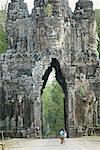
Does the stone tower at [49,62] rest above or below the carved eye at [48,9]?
below

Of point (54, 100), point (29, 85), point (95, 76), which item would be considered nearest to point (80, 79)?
point (95, 76)

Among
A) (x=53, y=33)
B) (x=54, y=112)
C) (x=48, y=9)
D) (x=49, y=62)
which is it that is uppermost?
(x=48, y=9)

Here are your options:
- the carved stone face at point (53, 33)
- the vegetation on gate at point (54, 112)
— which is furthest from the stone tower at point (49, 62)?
the vegetation on gate at point (54, 112)

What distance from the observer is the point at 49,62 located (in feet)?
125

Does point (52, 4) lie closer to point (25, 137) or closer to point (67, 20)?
point (67, 20)

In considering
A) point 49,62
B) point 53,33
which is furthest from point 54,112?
point 53,33

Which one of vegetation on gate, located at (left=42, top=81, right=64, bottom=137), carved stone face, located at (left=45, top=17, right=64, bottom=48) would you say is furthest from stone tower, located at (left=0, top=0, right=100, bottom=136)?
vegetation on gate, located at (left=42, top=81, right=64, bottom=137)

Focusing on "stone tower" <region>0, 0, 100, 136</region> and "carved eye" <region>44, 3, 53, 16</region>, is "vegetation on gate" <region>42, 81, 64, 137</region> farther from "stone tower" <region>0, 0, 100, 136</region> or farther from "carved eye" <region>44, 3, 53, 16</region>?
"carved eye" <region>44, 3, 53, 16</region>

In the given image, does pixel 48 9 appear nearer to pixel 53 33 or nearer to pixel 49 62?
pixel 53 33

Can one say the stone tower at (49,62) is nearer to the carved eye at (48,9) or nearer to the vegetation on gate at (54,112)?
the carved eye at (48,9)

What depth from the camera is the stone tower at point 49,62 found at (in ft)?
120

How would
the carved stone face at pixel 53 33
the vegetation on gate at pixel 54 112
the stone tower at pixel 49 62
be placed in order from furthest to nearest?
the vegetation on gate at pixel 54 112 → the carved stone face at pixel 53 33 → the stone tower at pixel 49 62

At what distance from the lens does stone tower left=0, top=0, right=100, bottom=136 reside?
36.7 m

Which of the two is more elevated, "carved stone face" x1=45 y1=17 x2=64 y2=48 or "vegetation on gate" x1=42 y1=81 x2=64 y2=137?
"carved stone face" x1=45 y1=17 x2=64 y2=48
